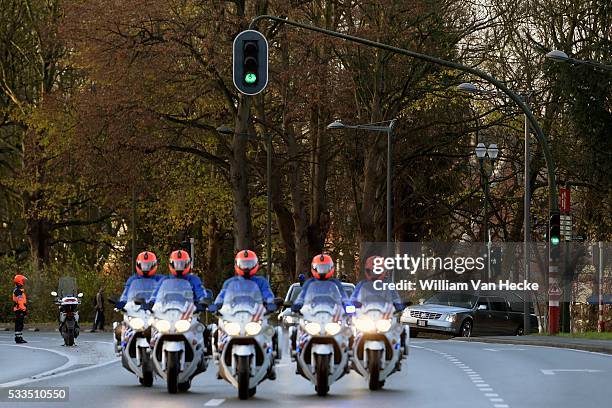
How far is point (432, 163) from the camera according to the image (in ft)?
214

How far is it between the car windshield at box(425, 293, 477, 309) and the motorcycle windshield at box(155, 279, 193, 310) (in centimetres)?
3242

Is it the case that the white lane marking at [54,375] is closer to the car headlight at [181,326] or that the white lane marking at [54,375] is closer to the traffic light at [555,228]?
the car headlight at [181,326]

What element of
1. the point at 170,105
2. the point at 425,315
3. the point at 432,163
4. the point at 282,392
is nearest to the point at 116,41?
the point at 170,105

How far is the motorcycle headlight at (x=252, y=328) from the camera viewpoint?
60.4 ft

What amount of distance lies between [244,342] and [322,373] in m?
1.20

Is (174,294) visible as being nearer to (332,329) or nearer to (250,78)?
(332,329)

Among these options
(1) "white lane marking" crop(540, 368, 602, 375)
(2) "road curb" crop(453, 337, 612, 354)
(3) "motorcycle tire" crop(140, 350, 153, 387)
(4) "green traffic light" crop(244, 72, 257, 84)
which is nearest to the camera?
(3) "motorcycle tire" crop(140, 350, 153, 387)

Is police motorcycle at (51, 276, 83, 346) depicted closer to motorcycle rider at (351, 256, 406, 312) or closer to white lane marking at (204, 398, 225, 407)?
motorcycle rider at (351, 256, 406, 312)

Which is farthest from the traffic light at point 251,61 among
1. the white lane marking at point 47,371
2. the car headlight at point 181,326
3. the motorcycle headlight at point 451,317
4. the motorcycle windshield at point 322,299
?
the motorcycle headlight at point 451,317

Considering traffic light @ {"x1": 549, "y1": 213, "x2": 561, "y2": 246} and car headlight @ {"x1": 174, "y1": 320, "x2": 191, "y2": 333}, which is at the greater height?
traffic light @ {"x1": 549, "y1": 213, "x2": 561, "y2": 246}

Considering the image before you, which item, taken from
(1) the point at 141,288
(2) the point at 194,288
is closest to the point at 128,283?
(1) the point at 141,288

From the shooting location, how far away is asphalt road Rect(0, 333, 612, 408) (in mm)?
18094

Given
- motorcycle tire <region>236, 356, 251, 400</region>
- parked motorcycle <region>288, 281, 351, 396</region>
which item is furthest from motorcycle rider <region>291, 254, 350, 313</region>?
motorcycle tire <region>236, 356, 251, 400</region>

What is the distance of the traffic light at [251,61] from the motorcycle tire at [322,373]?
24.3 ft
